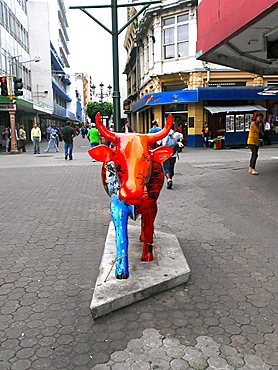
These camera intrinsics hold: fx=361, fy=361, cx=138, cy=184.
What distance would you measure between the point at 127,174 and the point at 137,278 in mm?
1128

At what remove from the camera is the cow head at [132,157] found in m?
3.29

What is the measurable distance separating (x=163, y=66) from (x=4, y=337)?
23590mm

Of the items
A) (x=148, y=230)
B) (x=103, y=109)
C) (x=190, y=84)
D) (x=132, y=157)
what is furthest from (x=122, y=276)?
(x=103, y=109)

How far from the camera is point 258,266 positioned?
4367 millimetres

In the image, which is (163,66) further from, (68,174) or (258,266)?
(258,266)

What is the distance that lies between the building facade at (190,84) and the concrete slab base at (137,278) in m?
18.7

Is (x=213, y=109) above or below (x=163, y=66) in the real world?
below

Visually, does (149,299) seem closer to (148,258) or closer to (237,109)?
(148,258)

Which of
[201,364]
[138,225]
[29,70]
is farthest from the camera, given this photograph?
[29,70]

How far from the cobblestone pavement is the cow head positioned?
111 cm

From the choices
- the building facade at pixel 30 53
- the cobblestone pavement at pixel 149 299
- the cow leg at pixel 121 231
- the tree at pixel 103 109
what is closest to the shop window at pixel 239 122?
the tree at pixel 103 109

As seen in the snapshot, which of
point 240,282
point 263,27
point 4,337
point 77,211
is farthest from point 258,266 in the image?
point 263,27

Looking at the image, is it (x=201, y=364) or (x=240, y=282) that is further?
(x=240, y=282)

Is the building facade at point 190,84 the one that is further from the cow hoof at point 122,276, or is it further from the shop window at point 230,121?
the cow hoof at point 122,276
